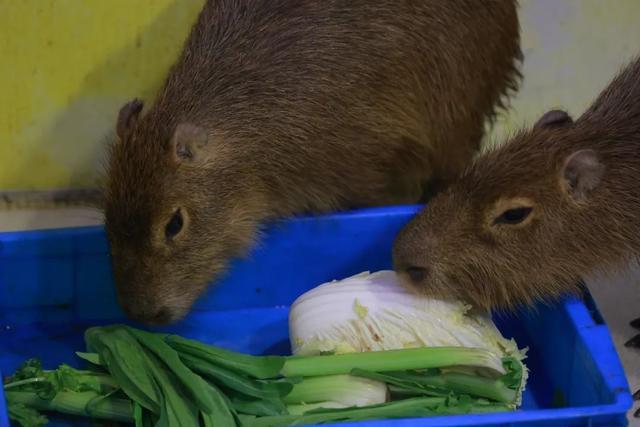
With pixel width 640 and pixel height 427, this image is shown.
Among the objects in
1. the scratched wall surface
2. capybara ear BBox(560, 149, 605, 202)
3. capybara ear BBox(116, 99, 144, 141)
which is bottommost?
capybara ear BBox(560, 149, 605, 202)

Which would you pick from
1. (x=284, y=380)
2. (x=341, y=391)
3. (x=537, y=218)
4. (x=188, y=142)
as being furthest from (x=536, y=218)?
(x=188, y=142)

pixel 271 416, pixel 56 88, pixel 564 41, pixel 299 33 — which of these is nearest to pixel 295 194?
pixel 299 33

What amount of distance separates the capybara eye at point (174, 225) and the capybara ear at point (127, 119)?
281 millimetres

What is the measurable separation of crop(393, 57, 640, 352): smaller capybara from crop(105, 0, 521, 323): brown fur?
0.49 m

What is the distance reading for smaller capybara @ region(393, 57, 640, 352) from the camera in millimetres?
3014

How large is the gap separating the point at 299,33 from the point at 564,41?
1.46 metres

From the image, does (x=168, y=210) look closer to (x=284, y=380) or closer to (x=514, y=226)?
(x=284, y=380)

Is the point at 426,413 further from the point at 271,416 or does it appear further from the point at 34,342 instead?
the point at 34,342

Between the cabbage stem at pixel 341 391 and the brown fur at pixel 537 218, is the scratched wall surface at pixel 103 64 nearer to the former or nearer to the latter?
the brown fur at pixel 537 218

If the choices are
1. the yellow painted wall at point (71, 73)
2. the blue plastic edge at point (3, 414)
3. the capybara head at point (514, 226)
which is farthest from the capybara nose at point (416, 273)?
the yellow painted wall at point (71, 73)

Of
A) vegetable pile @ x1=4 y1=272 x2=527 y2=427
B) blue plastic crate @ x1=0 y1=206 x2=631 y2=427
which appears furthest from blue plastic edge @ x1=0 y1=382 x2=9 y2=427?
blue plastic crate @ x1=0 y1=206 x2=631 y2=427

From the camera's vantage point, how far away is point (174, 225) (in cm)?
312

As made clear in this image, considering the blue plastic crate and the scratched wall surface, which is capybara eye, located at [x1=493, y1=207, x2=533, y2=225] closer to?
the blue plastic crate

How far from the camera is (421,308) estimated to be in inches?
123
